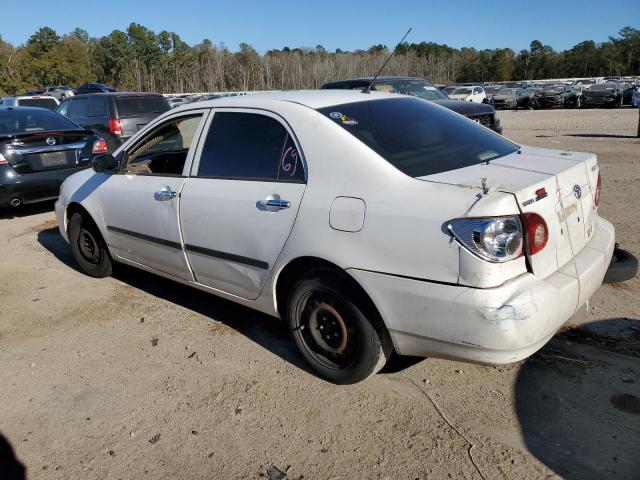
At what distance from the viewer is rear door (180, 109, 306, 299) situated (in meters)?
3.28

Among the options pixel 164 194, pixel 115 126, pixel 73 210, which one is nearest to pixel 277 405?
pixel 164 194

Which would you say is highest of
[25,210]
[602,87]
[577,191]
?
[602,87]

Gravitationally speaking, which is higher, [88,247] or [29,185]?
[29,185]

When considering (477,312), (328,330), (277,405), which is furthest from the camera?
(328,330)

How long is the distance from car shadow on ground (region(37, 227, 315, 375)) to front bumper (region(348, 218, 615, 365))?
0.92m

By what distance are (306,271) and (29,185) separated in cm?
562

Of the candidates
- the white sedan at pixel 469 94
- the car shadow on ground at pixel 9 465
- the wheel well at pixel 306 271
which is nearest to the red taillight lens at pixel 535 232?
the wheel well at pixel 306 271

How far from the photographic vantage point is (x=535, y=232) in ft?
8.61

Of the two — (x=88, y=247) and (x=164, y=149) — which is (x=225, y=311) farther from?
(x=88, y=247)

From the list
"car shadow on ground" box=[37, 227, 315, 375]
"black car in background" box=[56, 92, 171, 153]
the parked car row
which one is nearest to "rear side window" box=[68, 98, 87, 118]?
"black car in background" box=[56, 92, 171, 153]

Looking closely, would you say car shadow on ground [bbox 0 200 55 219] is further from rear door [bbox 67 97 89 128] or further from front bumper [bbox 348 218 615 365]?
front bumper [bbox 348 218 615 365]

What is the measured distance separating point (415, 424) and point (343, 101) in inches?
78.7

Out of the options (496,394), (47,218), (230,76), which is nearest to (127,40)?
(230,76)

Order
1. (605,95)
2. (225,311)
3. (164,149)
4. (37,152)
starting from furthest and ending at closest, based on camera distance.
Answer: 1. (605,95)
2. (37,152)
3. (164,149)
4. (225,311)
